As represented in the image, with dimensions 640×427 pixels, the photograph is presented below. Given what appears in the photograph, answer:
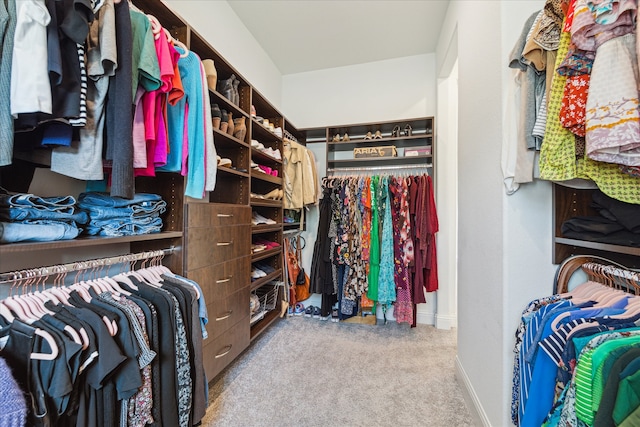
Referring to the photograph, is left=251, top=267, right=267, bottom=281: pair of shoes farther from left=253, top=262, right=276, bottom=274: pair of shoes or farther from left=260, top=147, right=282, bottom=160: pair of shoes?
left=260, top=147, right=282, bottom=160: pair of shoes

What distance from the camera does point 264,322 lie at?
7.29 ft

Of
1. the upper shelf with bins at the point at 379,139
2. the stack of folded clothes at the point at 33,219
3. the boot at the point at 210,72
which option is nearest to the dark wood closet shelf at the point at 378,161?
the upper shelf with bins at the point at 379,139

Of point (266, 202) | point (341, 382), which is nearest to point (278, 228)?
point (266, 202)

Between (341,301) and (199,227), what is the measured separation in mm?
1588

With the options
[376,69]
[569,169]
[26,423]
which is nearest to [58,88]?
[26,423]

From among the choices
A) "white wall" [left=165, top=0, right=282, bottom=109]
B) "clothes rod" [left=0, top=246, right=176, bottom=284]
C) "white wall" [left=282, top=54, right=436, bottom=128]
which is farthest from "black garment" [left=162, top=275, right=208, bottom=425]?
"white wall" [left=282, top=54, right=436, bottom=128]

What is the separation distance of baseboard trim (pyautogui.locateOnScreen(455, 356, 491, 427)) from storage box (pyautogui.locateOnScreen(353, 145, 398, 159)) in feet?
6.04

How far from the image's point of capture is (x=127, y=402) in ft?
2.81

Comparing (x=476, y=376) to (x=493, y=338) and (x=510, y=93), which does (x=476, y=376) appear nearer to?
(x=493, y=338)

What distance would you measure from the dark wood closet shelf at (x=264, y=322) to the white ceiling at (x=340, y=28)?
106 inches

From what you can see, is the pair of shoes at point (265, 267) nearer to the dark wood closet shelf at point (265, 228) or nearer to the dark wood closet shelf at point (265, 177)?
the dark wood closet shelf at point (265, 228)

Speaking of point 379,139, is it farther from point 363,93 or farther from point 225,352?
point 225,352

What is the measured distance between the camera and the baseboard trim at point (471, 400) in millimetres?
1227

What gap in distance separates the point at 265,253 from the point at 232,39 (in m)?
1.93
